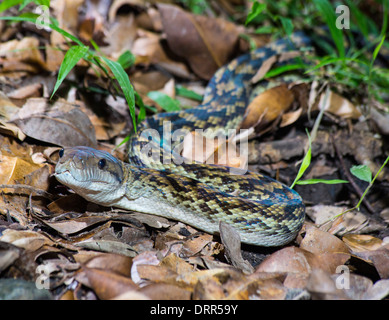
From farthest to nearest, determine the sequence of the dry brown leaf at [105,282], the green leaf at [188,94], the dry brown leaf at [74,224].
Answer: the green leaf at [188,94]
the dry brown leaf at [74,224]
the dry brown leaf at [105,282]

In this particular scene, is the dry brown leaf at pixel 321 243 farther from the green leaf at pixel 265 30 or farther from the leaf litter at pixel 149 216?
the green leaf at pixel 265 30

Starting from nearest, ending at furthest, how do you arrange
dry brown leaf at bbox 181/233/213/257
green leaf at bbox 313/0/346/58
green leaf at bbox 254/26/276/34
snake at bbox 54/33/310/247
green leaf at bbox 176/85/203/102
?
dry brown leaf at bbox 181/233/213/257
snake at bbox 54/33/310/247
green leaf at bbox 313/0/346/58
green leaf at bbox 176/85/203/102
green leaf at bbox 254/26/276/34

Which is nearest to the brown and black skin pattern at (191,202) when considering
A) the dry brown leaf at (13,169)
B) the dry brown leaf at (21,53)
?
the dry brown leaf at (13,169)

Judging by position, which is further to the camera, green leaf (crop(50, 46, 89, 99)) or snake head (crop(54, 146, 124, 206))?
green leaf (crop(50, 46, 89, 99))

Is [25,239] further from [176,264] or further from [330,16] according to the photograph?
[330,16]

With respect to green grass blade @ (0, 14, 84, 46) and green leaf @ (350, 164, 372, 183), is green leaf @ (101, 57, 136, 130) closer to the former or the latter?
green grass blade @ (0, 14, 84, 46)

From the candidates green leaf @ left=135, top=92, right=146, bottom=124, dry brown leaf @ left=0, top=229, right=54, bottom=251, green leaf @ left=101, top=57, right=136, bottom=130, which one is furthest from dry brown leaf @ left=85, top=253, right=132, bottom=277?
green leaf @ left=135, top=92, right=146, bottom=124

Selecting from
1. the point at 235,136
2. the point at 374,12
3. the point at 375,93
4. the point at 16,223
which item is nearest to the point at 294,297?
the point at 16,223
